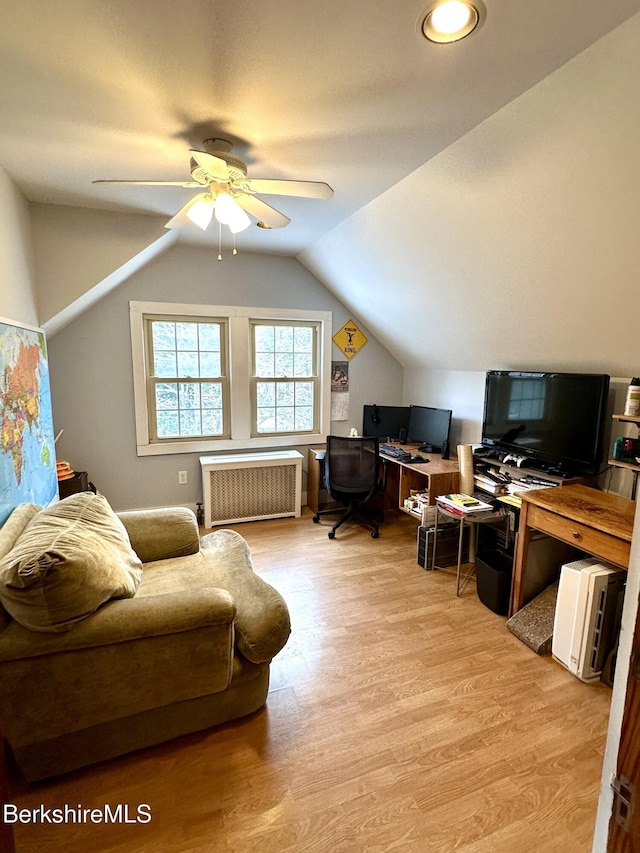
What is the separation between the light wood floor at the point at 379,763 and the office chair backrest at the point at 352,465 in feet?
4.37

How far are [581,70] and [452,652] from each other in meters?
2.55

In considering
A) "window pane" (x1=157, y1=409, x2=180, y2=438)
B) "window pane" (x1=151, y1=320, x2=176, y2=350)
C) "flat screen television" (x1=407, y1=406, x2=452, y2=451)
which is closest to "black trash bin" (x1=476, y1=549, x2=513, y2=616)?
"flat screen television" (x1=407, y1=406, x2=452, y2=451)

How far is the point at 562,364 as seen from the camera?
9.14 ft

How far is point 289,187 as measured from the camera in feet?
6.14

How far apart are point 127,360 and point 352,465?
2.17 m

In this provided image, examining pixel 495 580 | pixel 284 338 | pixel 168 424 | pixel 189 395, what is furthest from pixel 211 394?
pixel 495 580

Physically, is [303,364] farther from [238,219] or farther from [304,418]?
[238,219]

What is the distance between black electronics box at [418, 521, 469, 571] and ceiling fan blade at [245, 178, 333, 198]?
7.73 ft

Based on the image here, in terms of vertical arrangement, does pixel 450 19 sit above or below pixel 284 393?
above

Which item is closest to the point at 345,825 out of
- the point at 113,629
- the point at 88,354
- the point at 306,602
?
the point at 113,629

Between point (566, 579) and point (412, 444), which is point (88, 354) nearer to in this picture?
point (412, 444)

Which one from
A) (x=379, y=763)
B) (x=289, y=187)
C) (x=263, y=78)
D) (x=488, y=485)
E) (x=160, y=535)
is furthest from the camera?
(x=488, y=485)

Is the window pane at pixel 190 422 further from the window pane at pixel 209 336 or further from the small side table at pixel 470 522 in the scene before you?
the small side table at pixel 470 522

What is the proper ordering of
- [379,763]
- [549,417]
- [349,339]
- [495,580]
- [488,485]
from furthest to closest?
1. [349,339]
2. [488,485]
3. [549,417]
4. [495,580]
5. [379,763]
